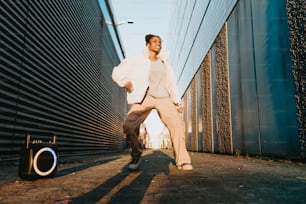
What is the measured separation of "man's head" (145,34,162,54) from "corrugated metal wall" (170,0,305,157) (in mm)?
→ 2533

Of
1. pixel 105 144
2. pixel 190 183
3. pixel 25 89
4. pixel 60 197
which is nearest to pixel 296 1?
pixel 190 183

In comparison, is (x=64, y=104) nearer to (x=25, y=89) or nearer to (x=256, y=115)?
(x=25, y=89)

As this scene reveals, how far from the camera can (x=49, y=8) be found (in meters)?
5.68

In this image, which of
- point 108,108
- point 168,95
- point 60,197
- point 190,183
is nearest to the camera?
point 60,197

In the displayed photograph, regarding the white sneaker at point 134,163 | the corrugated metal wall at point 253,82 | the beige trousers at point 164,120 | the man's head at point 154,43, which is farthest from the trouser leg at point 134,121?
the corrugated metal wall at point 253,82

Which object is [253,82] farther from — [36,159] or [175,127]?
[36,159]

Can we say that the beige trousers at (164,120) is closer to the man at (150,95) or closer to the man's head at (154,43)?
the man at (150,95)

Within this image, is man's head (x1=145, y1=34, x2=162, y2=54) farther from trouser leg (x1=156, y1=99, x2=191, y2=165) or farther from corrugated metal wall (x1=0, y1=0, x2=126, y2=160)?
corrugated metal wall (x1=0, y1=0, x2=126, y2=160)

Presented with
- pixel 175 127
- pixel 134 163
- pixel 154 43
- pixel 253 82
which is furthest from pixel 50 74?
pixel 253 82

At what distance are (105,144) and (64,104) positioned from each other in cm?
675

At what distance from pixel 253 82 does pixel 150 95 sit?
3449 millimetres

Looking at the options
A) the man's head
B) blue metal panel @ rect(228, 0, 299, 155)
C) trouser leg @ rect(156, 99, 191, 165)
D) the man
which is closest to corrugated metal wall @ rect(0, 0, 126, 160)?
the man

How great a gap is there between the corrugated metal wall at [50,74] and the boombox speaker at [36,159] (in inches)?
19.1

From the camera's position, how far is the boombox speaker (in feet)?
7.58
